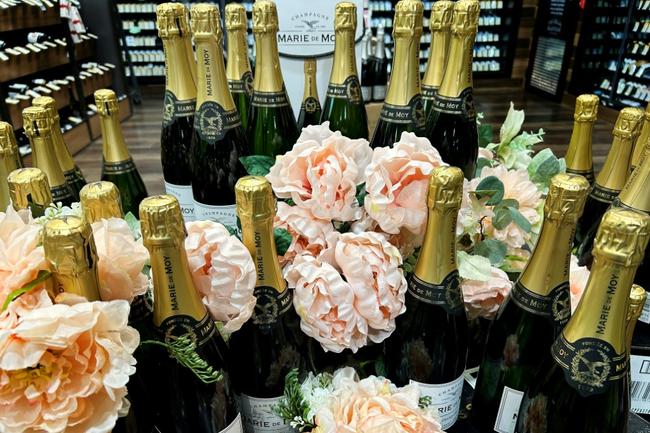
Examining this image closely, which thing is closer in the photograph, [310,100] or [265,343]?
[265,343]

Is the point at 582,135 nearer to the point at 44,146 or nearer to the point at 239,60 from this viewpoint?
the point at 239,60

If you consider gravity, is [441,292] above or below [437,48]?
below

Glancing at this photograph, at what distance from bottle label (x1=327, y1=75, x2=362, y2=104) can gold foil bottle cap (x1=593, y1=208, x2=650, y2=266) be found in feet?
1.74

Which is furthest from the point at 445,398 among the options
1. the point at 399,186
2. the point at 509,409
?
the point at 399,186

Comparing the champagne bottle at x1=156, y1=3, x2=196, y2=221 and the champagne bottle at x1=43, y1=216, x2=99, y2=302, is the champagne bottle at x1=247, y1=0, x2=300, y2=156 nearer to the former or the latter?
the champagne bottle at x1=156, y1=3, x2=196, y2=221

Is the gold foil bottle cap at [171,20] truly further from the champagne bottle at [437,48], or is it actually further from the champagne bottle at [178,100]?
the champagne bottle at [437,48]

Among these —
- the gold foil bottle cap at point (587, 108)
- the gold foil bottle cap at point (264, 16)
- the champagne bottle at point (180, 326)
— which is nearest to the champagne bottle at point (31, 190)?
the champagne bottle at point (180, 326)

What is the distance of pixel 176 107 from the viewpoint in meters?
0.89

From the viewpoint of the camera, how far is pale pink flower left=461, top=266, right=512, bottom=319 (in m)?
→ 0.70

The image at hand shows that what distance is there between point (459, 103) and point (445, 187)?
368mm

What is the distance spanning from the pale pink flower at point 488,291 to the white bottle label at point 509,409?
125 millimetres

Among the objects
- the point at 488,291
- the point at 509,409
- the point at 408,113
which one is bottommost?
the point at 509,409

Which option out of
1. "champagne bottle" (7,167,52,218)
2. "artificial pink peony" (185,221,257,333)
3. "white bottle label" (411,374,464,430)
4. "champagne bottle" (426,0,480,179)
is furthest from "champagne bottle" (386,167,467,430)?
"champagne bottle" (7,167,52,218)

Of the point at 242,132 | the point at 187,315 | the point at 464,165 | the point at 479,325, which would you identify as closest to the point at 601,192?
the point at 464,165
